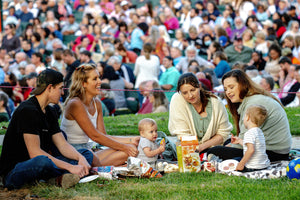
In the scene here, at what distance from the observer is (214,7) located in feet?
62.7

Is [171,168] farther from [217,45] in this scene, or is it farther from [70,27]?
[70,27]

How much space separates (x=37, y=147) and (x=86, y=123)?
3.56 ft

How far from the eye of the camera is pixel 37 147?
5.71m

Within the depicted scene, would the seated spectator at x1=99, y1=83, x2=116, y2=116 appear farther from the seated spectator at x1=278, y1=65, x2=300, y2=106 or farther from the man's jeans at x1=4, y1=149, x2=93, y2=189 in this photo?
the man's jeans at x1=4, y1=149, x2=93, y2=189

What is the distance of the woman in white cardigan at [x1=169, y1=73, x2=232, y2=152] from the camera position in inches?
280

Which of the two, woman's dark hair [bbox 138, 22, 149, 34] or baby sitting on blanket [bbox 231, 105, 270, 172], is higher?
woman's dark hair [bbox 138, 22, 149, 34]

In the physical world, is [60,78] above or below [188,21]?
below

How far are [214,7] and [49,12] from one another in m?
6.36

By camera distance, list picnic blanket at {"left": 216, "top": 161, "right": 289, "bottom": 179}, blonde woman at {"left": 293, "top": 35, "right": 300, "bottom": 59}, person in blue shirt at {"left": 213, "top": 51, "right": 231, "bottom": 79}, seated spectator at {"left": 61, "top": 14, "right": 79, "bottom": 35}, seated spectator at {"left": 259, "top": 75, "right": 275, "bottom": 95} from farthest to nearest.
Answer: seated spectator at {"left": 61, "top": 14, "right": 79, "bottom": 35} < blonde woman at {"left": 293, "top": 35, "right": 300, "bottom": 59} < person in blue shirt at {"left": 213, "top": 51, "right": 231, "bottom": 79} < seated spectator at {"left": 259, "top": 75, "right": 275, "bottom": 95} < picnic blanket at {"left": 216, "top": 161, "right": 289, "bottom": 179}

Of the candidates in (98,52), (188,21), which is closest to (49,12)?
(98,52)

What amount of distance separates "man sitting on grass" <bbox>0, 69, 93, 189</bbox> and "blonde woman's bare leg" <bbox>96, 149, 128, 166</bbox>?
0.72 metres

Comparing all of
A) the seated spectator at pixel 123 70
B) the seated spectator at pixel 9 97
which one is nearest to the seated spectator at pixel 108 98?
the seated spectator at pixel 123 70

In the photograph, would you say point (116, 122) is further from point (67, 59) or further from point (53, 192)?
point (53, 192)

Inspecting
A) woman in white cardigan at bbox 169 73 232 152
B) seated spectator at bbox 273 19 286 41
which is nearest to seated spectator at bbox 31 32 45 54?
seated spectator at bbox 273 19 286 41
